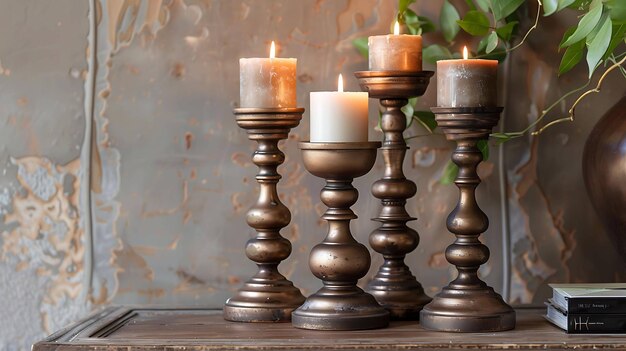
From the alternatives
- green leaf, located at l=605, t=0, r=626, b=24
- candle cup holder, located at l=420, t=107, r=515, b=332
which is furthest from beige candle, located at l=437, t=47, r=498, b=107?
green leaf, located at l=605, t=0, r=626, b=24

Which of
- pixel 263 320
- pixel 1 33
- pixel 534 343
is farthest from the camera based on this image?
pixel 1 33

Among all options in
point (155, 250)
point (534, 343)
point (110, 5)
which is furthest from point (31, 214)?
point (534, 343)

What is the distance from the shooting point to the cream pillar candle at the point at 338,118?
1018 millimetres

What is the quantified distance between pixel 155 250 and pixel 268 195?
26cm

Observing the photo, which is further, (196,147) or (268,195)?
(196,147)

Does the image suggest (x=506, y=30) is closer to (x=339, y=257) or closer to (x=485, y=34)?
(x=485, y=34)

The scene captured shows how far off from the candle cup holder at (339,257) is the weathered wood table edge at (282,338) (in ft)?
0.05

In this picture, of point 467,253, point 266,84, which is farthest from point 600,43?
point 266,84

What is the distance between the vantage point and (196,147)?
1.30 m

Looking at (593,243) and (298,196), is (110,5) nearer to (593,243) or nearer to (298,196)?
(298,196)

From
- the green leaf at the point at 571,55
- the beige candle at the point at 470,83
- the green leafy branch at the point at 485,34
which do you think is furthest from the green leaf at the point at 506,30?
the beige candle at the point at 470,83

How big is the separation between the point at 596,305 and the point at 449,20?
45 cm

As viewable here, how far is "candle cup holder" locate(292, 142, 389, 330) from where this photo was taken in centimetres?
101

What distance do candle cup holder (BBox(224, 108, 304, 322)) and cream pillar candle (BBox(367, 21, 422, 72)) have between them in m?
0.11
